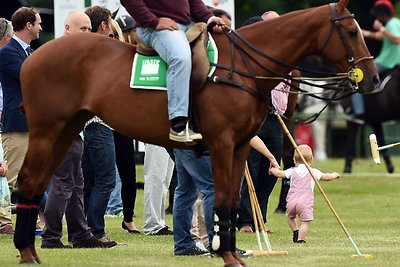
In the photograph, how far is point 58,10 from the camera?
60.7 feet

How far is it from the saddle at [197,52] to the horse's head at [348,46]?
0.98 m

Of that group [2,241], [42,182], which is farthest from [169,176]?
[42,182]

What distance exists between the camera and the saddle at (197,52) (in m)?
10.7

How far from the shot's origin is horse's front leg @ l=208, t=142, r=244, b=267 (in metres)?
10.6

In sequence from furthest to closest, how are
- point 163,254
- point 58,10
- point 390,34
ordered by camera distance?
1. point 390,34
2. point 58,10
3. point 163,254

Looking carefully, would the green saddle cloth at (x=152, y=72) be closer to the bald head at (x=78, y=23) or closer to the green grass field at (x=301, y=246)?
the green grass field at (x=301, y=246)

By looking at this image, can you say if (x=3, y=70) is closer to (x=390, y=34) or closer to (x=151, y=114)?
(x=151, y=114)

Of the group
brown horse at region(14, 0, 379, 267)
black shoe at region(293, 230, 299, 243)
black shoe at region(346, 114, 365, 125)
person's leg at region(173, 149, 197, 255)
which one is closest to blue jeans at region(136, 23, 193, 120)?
brown horse at region(14, 0, 379, 267)

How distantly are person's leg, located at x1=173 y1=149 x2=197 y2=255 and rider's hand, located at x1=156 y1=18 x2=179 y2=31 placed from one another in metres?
1.28

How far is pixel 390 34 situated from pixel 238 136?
15.7m

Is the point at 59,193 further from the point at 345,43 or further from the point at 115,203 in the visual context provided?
the point at 115,203

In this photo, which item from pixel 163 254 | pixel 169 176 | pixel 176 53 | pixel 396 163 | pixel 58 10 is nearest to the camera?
pixel 176 53

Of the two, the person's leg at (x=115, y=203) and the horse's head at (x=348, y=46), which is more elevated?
the horse's head at (x=348, y=46)

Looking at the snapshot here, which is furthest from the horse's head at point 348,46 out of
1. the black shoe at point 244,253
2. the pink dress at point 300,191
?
the pink dress at point 300,191
